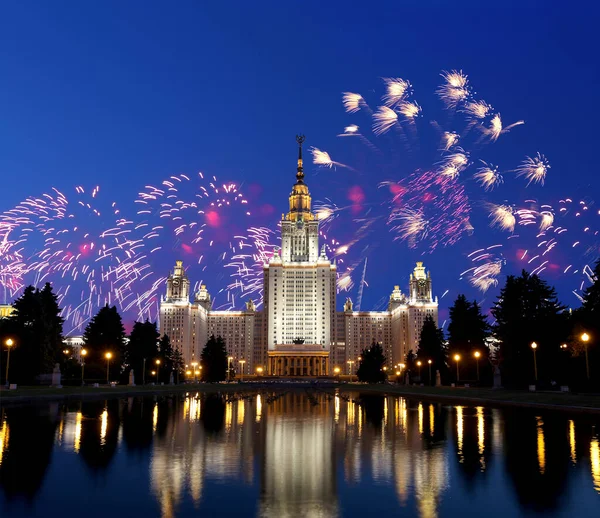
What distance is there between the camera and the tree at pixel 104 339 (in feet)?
322

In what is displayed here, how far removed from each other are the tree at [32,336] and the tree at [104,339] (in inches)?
A: 648

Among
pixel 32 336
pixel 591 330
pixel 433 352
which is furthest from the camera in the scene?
pixel 433 352

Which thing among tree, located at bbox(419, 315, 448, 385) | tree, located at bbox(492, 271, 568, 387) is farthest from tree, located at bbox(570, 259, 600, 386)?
tree, located at bbox(419, 315, 448, 385)

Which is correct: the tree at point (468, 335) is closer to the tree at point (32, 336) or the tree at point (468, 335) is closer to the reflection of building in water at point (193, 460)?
the tree at point (32, 336)

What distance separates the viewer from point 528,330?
75.2 meters

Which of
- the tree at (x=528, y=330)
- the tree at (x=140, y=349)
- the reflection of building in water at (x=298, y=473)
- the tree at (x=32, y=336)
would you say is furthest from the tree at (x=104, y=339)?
the reflection of building in water at (x=298, y=473)

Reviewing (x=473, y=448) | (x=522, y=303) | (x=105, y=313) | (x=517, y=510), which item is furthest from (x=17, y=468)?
(x=105, y=313)

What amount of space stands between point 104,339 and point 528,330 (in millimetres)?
66222

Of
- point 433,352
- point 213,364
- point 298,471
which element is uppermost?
point 433,352

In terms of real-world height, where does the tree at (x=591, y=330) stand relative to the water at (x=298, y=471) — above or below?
above

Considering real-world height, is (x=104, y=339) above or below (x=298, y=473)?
above

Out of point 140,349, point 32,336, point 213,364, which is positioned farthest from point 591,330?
point 213,364

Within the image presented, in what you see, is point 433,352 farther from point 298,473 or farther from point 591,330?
point 298,473

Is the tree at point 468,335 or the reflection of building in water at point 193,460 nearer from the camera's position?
the reflection of building in water at point 193,460
